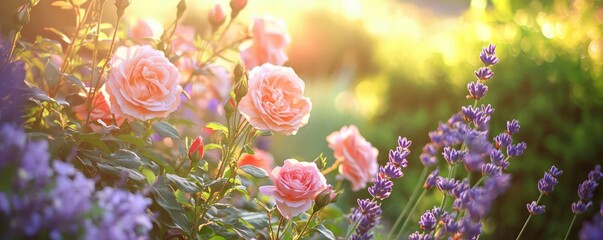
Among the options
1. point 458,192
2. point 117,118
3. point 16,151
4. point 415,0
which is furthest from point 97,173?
point 415,0

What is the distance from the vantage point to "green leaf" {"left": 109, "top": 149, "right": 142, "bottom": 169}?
1713 millimetres

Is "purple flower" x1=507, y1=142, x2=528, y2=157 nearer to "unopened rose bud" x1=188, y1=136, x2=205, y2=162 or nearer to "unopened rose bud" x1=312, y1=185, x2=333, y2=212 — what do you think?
"unopened rose bud" x1=312, y1=185, x2=333, y2=212

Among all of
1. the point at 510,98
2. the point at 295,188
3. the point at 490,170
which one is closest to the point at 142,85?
the point at 295,188

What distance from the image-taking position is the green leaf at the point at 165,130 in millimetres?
1938

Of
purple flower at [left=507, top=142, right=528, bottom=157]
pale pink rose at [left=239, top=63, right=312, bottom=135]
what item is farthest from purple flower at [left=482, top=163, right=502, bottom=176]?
pale pink rose at [left=239, top=63, right=312, bottom=135]

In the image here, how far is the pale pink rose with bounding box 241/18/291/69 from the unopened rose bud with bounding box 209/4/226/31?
147 millimetres

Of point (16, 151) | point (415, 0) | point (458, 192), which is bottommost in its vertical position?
point (16, 151)

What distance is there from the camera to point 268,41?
240 centimetres

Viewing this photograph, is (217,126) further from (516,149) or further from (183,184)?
(516,149)

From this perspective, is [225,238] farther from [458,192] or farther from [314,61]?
[314,61]

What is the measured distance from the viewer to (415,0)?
31.5 metres

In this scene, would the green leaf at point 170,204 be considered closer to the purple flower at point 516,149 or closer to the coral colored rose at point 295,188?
the coral colored rose at point 295,188

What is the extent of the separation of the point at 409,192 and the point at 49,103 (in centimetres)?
307

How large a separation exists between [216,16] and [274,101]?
634mm
